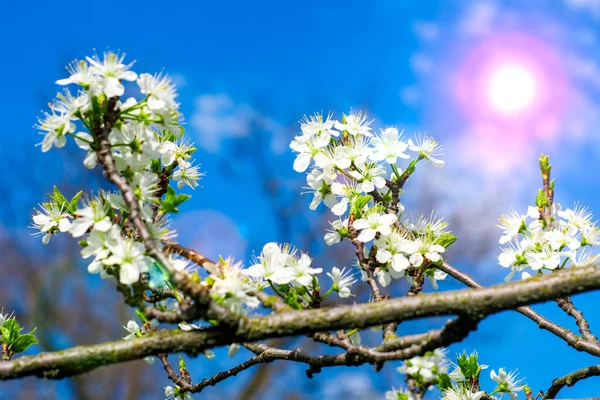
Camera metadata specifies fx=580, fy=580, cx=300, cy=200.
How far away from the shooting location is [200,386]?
5.35ft

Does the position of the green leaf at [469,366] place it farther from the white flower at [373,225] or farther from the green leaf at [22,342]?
the green leaf at [22,342]

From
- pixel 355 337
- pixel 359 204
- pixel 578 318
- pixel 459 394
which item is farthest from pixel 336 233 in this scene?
pixel 578 318

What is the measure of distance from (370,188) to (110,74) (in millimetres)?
732

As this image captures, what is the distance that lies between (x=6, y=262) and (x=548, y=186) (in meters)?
9.63

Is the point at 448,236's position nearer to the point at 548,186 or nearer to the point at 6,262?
the point at 548,186

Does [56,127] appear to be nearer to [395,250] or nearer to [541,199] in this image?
[395,250]

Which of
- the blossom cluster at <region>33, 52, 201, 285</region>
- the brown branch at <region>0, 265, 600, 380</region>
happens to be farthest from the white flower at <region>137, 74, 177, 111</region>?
the brown branch at <region>0, 265, 600, 380</region>

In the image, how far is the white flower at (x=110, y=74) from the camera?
1.12 metres

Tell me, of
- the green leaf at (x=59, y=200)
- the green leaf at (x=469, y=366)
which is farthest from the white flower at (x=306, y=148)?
the green leaf at (x=469, y=366)

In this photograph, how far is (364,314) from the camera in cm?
102

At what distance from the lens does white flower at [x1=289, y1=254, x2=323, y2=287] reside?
→ 1277 millimetres

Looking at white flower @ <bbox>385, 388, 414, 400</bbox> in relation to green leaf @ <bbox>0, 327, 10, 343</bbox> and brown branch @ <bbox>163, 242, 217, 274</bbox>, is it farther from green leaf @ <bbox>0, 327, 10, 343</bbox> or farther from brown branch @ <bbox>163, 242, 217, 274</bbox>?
green leaf @ <bbox>0, 327, 10, 343</bbox>

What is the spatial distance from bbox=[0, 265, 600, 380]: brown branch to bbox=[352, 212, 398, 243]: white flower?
39 cm

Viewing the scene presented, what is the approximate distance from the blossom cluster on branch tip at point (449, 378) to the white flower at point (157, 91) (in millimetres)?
707
